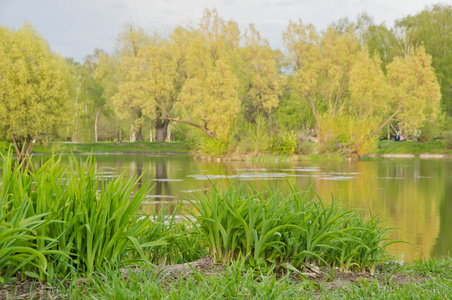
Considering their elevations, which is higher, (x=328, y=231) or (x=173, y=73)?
(x=173, y=73)

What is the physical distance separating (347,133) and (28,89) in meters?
20.4

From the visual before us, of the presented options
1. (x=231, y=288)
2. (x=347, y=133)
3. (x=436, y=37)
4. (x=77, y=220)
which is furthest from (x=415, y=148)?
(x=77, y=220)

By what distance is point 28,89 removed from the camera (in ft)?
88.7

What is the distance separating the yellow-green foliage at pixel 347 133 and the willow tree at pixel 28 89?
55.5 ft

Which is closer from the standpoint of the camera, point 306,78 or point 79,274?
point 79,274

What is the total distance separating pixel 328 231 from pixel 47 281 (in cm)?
224

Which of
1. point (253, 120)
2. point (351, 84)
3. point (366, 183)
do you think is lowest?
point (366, 183)

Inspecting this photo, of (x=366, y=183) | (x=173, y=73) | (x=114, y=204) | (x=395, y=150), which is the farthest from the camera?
(x=395, y=150)

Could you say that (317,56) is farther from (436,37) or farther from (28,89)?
(436,37)

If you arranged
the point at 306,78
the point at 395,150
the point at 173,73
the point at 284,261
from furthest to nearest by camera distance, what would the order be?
the point at 395,150 < the point at 173,73 < the point at 306,78 < the point at 284,261

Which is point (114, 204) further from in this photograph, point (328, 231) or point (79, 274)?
point (328, 231)

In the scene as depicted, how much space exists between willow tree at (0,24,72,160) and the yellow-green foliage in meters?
16.9

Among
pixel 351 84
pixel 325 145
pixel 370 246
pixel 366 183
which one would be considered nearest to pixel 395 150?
pixel 351 84

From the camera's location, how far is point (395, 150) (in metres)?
44.2
